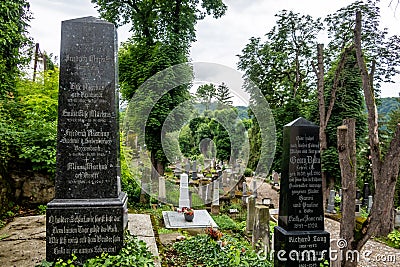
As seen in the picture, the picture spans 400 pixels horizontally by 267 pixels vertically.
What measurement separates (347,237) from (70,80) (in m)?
5.27

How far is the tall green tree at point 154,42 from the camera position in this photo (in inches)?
474

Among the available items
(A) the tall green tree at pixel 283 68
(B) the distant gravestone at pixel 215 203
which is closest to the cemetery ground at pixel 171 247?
(B) the distant gravestone at pixel 215 203

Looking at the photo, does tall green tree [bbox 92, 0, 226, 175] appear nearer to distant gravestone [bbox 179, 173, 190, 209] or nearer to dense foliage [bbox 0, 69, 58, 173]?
distant gravestone [bbox 179, 173, 190, 209]

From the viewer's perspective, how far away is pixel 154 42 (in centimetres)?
1284

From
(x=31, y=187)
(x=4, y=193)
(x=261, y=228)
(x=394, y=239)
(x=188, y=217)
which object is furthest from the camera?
(x=394, y=239)

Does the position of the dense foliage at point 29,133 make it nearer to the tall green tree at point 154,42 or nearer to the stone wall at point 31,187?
the stone wall at point 31,187

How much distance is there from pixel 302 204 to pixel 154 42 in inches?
393

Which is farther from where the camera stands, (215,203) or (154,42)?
(154,42)

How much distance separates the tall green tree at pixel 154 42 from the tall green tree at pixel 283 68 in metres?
4.35

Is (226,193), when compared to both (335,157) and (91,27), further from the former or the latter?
(91,27)

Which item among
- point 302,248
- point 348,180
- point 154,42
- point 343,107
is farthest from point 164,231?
point 343,107

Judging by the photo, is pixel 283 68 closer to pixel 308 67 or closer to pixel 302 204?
pixel 308 67

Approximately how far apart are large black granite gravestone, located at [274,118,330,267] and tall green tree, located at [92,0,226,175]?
7.64m

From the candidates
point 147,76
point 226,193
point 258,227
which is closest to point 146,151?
point 147,76
